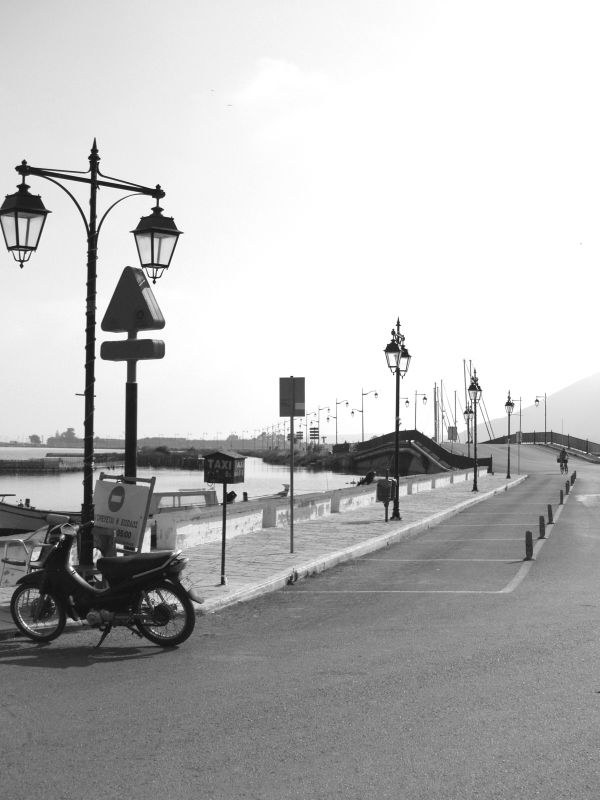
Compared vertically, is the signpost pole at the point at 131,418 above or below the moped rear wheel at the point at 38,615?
above

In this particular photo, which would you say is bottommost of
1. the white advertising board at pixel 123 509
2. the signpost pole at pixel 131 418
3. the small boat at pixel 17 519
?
the small boat at pixel 17 519

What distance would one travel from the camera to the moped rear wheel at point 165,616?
28.2 ft

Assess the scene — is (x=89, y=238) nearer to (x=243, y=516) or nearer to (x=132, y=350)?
(x=132, y=350)

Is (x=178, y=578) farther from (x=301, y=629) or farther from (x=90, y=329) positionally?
(x=90, y=329)

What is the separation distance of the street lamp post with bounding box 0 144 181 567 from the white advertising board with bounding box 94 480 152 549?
0.46 feet

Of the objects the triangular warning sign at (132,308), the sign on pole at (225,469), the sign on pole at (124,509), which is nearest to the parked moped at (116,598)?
the sign on pole at (124,509)

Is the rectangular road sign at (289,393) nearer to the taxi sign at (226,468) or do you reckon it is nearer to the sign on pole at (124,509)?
the taxi sign at (226,468)

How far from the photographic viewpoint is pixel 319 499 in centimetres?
2553

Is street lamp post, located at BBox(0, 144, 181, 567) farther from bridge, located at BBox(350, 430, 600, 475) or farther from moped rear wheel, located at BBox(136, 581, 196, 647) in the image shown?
bridge, located at BBox(350, 430, 600, 475)

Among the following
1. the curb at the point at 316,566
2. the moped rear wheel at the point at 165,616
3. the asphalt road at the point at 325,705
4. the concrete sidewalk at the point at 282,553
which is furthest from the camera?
the concrete sidewalk at the point at 282,553

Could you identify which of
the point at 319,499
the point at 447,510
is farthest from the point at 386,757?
the point at 447,510

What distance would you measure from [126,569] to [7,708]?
2.33 metres

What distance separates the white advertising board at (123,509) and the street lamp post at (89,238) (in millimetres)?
140

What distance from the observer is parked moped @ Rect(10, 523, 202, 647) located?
28.2 ft
